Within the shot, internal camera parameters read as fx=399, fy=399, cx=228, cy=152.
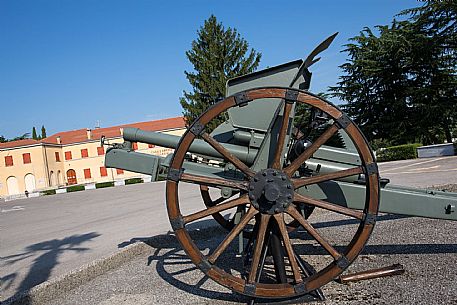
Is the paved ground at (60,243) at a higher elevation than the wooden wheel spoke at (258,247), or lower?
lower

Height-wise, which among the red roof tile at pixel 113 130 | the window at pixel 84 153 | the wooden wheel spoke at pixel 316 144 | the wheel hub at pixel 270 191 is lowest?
the wheel hub at pixel 270 191

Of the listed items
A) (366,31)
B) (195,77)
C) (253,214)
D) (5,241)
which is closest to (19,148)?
(195,77)

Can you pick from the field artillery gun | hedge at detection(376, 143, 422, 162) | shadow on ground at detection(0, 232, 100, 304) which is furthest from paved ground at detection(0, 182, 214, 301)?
hedge at detection(376, 143, 422, 162)

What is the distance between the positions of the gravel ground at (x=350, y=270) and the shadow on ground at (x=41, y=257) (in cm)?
107

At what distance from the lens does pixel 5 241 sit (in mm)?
8609

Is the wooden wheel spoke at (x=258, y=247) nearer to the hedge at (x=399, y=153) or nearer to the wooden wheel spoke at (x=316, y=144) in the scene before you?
the wooden wheel spoke at (x=316, y=144)

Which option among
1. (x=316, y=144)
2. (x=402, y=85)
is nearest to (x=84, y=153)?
(x=402, y=85)

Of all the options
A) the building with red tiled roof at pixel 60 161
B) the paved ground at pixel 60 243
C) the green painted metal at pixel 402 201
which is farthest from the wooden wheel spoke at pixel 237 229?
the building with red tiled roof at pixel 60 161

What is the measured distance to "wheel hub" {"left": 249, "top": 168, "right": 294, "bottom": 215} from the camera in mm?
2891

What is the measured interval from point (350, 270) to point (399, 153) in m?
22.9

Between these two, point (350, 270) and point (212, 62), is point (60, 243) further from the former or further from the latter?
point (212, 62)

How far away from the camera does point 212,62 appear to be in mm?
29672

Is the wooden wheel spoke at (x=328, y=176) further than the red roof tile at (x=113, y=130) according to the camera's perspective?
No

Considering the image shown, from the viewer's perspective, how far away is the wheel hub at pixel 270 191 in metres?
2.89
